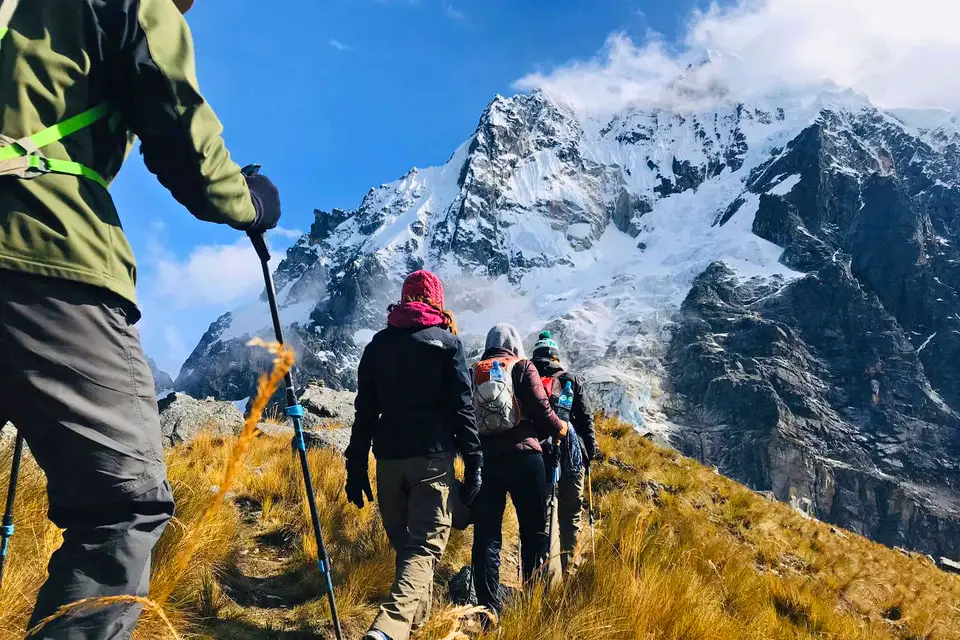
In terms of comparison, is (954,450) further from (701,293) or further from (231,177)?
(231,177)

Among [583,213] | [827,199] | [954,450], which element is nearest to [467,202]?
[583,213]

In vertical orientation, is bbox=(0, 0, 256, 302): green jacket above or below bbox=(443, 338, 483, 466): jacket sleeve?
above

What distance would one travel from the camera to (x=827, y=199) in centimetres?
14838

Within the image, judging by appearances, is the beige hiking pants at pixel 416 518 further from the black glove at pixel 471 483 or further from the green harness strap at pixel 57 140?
the green harness strap at pixel 57 140

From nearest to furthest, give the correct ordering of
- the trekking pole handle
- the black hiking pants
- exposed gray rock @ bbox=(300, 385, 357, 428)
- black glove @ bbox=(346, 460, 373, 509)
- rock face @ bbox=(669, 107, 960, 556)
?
the trekking pole handle
black glove @ bbox=(346, 460, 373, 509)
the black hiking pants
exposed gray rock @ bbox=(300, 385, 357, 428)
rock face @ bbox=(669, 107, 960, 556)

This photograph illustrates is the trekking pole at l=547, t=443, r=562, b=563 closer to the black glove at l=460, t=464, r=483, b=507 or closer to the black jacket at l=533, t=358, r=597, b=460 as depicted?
the black jacket at l=533, t=358, r=597, b=460

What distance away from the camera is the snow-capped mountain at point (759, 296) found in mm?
102750

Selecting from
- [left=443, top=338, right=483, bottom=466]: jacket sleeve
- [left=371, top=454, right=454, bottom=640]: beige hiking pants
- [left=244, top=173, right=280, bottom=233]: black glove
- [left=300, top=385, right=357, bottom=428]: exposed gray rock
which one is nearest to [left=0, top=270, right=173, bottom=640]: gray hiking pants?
[left=244, top=173, right=280, bottom=233]: black glove

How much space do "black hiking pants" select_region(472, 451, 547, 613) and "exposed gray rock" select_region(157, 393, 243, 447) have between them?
604cm

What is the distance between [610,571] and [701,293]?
13643 centimetres

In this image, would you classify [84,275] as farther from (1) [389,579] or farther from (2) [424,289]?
(1) [389,579]

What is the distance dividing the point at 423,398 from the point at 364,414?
51 centimetres

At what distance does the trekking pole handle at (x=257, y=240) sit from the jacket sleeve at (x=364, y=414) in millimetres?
1385

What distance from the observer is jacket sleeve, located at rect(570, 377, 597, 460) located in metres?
5.19
